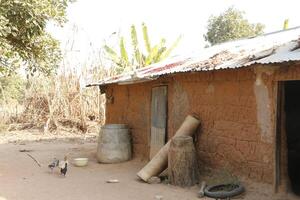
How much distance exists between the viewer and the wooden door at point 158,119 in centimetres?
941

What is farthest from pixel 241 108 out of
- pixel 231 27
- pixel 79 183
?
pixel 231 27

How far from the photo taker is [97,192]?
7.24 metres

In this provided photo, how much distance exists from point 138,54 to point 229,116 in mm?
9959

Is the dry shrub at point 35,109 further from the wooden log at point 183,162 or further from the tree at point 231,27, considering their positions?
the tree at point 231,27

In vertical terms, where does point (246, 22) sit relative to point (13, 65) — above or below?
above

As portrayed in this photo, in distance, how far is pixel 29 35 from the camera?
24.5ft

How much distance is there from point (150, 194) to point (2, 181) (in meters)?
3.06

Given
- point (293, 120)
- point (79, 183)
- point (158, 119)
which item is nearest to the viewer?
point (79, 183)

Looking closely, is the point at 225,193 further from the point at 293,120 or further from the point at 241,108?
the point at 293,120

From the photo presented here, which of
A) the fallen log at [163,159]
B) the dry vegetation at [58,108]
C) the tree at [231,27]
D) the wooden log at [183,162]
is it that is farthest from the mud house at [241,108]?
the tree at [231,27]

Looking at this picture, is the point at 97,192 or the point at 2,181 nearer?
the point at 97,192

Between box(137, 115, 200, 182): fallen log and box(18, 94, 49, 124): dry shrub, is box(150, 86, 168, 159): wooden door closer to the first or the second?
box(137, 115, 200, 182): fallen log

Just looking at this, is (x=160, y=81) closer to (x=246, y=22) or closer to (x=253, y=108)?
(x=253, y=108)

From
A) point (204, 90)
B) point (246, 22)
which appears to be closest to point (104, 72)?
point (204, 90)
